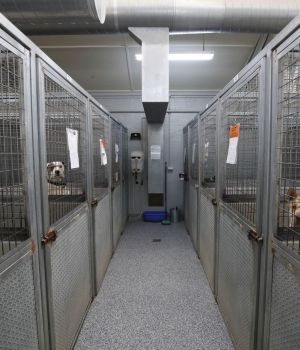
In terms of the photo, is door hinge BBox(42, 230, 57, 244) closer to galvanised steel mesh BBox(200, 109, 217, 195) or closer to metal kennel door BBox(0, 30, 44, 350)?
metal kennel door BBox(0, 30, 44, 350)

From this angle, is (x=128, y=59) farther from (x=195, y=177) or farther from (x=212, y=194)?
(x=212, y=194)

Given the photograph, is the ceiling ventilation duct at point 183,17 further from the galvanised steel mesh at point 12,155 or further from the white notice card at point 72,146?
the galvanised steel mesh at point 12,155

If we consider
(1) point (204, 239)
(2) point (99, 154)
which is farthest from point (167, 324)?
(2) point (99, 154)

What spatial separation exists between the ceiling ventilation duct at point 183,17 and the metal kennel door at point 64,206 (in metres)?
0.95

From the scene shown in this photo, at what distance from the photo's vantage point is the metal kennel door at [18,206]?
100 centimetres

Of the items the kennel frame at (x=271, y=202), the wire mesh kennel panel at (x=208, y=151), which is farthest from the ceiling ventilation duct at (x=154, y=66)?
the kennel frame at (x=271, y=202)

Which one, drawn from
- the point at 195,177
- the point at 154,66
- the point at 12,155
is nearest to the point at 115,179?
the point at 195,177

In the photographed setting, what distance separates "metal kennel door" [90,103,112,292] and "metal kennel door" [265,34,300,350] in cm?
151

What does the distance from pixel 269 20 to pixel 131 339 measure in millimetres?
3083

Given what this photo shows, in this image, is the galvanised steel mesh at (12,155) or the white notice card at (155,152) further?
the white notice card at (155,152)

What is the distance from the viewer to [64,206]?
164 centimetres

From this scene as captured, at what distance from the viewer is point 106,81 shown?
4.67 m

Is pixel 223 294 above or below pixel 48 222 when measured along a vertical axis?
below

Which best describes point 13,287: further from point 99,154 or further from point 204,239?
point 204,239
